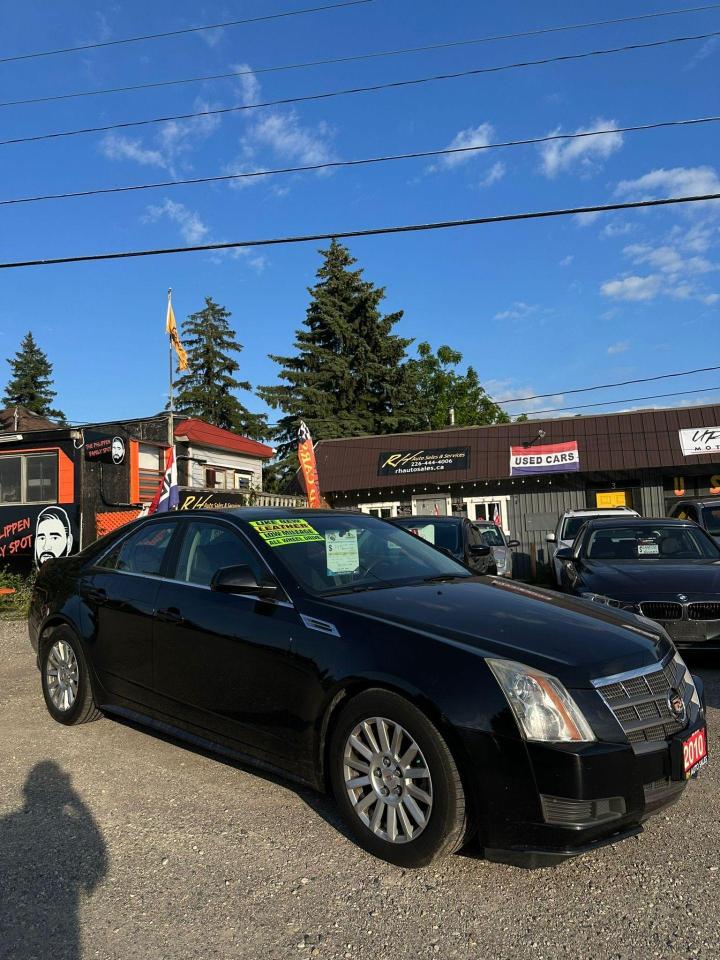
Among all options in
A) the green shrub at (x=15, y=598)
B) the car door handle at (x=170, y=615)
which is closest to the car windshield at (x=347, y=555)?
the car door handle at (x=170, y=615)

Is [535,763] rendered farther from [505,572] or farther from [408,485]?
[408,485]

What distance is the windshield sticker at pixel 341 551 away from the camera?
4.26 metres

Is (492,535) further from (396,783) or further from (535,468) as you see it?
(396,783)

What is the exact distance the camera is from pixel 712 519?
12.2 m

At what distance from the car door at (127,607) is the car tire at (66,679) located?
9.8 inches

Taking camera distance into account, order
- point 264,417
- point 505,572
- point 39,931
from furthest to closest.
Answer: point 264,417 → point 505,572 → point 39,931

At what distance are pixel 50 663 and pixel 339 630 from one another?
310 centimetres

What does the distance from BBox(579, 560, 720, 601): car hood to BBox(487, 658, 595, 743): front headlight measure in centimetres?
427

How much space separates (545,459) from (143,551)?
21213 millimetres

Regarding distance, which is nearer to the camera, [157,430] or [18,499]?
[18,499]

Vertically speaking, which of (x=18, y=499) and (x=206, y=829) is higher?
(x=18, y=499)

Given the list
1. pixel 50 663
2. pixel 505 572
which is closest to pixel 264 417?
pixel 505 572

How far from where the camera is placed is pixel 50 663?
5.57 meters

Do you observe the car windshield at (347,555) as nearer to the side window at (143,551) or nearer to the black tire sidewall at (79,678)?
the side window at (143,551)
